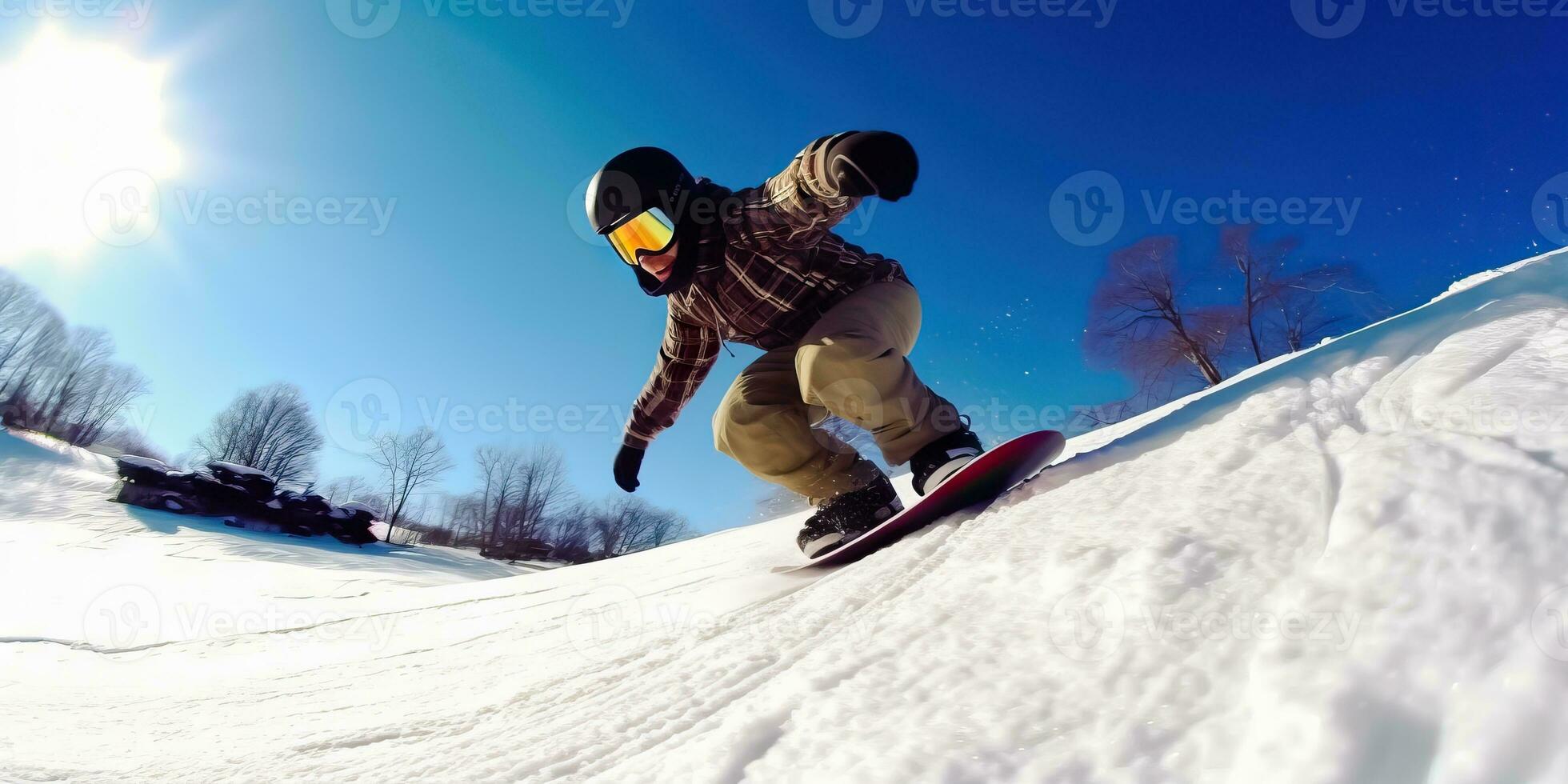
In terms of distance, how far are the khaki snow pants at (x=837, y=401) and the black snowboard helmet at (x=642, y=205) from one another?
1.46ft

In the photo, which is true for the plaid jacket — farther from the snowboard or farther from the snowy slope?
the snowy slope

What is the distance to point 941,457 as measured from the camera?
4.80ft

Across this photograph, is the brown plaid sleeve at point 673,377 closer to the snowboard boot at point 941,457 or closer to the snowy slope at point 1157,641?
the snowboard boot at point 941,457

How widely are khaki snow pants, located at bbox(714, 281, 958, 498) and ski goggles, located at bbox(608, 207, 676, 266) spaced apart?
0.45m

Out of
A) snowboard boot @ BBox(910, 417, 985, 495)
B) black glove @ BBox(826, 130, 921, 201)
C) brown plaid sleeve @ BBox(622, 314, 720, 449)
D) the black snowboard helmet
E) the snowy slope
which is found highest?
the black snowboard helmet

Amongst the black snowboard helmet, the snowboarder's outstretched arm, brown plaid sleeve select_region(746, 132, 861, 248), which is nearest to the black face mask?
the black snowboard helmet

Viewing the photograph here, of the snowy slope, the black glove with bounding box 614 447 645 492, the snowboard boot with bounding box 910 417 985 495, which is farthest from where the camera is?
the black glove with bounding box 614 447 645 492

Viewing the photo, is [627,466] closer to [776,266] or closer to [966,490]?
[776,266]

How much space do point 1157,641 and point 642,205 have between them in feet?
5.43

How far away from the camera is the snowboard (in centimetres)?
122

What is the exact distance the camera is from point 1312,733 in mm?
328

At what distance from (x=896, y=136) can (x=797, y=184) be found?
0.29m

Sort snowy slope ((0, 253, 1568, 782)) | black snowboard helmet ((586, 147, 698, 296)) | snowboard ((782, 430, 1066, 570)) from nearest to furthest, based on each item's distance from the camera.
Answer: snowy slope ((0, 253, 1568, 782)) → snowboard ((782, 430, 1066, 570)) → black snowboard helmet ((586, 147, 698, 296))

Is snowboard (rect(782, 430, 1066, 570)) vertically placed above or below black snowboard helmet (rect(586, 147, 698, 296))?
below
